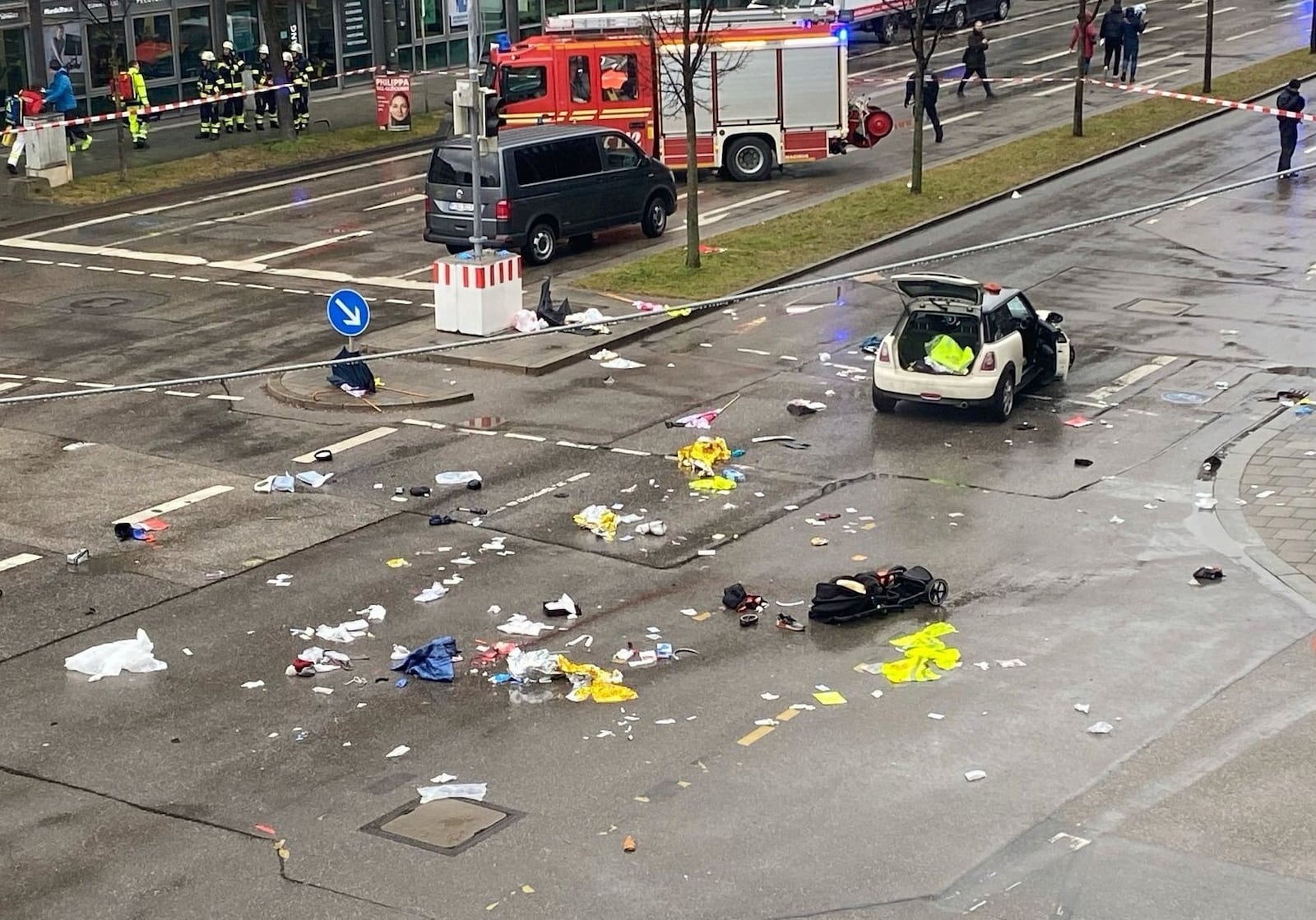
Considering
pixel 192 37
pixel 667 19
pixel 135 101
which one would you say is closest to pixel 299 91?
pixel 135 101

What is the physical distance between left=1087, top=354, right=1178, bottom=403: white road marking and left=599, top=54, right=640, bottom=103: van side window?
1564 cm

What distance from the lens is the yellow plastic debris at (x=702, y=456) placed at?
18.3 m

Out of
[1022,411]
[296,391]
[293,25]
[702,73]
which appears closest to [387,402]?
[296,391]

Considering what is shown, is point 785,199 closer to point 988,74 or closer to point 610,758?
point 988,74

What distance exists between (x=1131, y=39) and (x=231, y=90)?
2116cm

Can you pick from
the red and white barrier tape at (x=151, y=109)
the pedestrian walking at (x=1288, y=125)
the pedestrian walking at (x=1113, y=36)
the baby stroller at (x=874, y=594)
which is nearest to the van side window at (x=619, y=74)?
the red and white barrier tape at (x=151, y=109)

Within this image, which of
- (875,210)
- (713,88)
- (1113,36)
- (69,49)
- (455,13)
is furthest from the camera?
(455,13)

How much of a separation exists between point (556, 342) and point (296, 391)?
141 inches

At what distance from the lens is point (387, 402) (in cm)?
2077

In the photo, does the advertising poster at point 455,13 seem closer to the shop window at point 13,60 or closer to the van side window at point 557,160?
the shop window at point 13,60

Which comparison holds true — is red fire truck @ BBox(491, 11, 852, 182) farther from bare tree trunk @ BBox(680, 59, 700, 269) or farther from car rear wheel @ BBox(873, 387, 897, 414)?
car rear wheel @ BBox(873, 387, 897, 414)

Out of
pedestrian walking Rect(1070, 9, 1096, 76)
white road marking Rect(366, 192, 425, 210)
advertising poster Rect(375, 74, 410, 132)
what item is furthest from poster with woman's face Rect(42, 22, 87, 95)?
pedestrian walking Rect(1070, 9, 1096, 76)

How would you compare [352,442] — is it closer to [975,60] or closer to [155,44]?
[155,44]

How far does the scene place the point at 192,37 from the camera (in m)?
42.9
